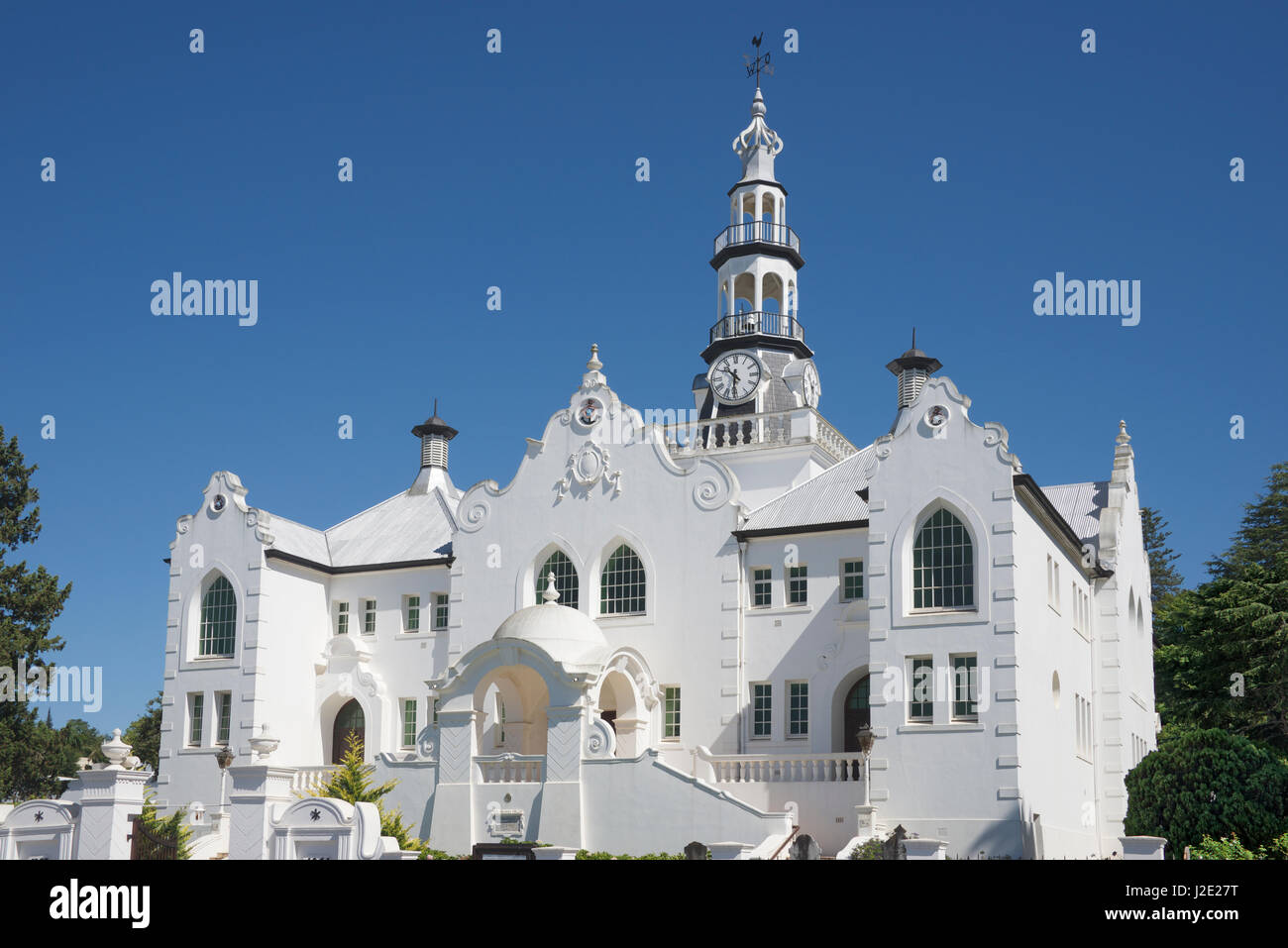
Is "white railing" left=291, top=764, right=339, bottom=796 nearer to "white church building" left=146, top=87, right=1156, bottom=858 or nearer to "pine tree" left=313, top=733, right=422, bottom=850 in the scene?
"white church building" left=146, top=87, right=1156, bottom=858

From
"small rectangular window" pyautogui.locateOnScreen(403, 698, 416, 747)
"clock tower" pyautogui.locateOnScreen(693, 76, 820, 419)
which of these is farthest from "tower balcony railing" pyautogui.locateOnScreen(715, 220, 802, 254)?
"small rectangular window" pyautogui.locateOnScreen(403, 698, 416, 747)

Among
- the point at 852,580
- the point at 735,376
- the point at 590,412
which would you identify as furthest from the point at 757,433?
the point at 852,580

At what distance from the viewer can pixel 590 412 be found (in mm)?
41281

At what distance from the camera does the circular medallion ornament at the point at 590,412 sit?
135 ft

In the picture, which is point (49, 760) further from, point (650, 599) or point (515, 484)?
point (650, 599)

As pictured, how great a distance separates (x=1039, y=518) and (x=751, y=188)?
1957 cm

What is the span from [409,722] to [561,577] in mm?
7125

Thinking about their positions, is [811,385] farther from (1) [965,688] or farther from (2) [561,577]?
(1) [965,688]

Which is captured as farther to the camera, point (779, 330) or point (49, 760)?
point (49, 760)

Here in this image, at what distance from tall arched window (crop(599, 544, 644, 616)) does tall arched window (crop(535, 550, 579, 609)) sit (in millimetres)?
964

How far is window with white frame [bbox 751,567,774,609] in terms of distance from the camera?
37938 millimetres

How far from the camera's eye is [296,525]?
45938mm

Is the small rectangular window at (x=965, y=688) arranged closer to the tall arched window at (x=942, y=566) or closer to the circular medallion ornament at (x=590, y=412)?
the tall arched window at (x=942, y=566)
